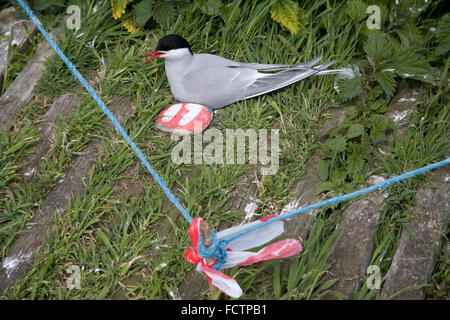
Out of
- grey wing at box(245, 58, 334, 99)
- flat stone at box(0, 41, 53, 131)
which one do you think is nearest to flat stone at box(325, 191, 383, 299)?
grey wing at box(245, 58, 334, 99)

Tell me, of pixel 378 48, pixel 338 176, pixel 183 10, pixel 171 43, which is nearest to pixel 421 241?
pixel 338 176

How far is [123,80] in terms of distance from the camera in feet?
7.61

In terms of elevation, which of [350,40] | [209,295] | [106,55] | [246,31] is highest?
[106,55]

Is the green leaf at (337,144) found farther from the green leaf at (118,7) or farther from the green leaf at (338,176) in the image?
the green leaf at (118,7)

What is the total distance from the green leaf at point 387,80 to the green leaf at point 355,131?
0.24 meters

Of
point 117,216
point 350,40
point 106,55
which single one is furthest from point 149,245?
point 350,40

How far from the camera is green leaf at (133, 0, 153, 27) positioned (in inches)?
93.8

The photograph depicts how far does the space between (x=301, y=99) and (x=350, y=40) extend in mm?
436

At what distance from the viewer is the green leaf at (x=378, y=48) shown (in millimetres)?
2104

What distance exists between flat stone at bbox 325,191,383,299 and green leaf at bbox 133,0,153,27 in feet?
4.60

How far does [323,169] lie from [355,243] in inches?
14.0

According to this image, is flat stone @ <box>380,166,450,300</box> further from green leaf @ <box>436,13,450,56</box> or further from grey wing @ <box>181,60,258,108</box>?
grey wing @ <box>181,60,258,108</box>

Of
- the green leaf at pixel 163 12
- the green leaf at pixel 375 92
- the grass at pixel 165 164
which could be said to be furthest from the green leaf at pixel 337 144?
the green leaf at pixel 163 12
